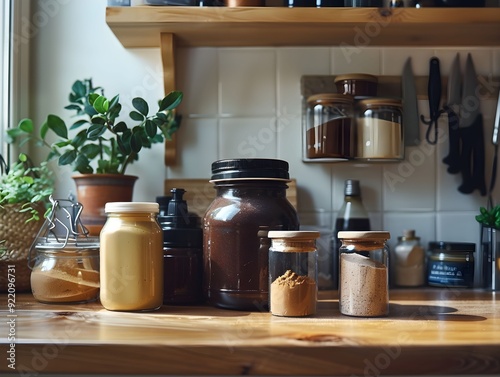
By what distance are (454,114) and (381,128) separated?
0.68 feet

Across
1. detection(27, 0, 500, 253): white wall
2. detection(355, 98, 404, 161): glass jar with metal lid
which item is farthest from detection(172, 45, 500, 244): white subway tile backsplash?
detection(355, 98, 404, 161): glass jar with metal lid

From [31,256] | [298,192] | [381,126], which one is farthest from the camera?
[298,192]

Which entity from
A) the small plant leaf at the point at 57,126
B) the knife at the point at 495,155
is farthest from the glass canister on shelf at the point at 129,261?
the knife at the point at 495,155

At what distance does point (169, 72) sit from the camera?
1370 millimetres

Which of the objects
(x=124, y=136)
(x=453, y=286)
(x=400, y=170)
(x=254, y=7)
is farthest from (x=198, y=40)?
(x=453, y=286)

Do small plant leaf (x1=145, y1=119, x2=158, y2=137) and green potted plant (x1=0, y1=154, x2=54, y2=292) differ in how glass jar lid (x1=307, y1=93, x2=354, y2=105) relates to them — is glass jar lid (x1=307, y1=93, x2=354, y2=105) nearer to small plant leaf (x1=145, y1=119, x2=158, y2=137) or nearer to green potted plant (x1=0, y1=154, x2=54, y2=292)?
small plant leaf (x1=145, y1=119, x2=158, y2=137)

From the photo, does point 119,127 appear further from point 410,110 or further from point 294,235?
point 410,110

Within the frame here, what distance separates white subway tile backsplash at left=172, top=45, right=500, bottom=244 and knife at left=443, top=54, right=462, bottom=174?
0.02 meters

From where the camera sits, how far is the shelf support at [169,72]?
4.39 ft

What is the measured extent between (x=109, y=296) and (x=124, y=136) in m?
0.36

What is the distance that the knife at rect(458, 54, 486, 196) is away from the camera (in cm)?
142

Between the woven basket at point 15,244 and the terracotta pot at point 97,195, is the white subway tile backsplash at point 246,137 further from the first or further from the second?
the woven basket at point 15,244

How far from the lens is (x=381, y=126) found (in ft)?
4.38

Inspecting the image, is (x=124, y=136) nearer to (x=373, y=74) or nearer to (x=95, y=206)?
(x=95, y=206)
